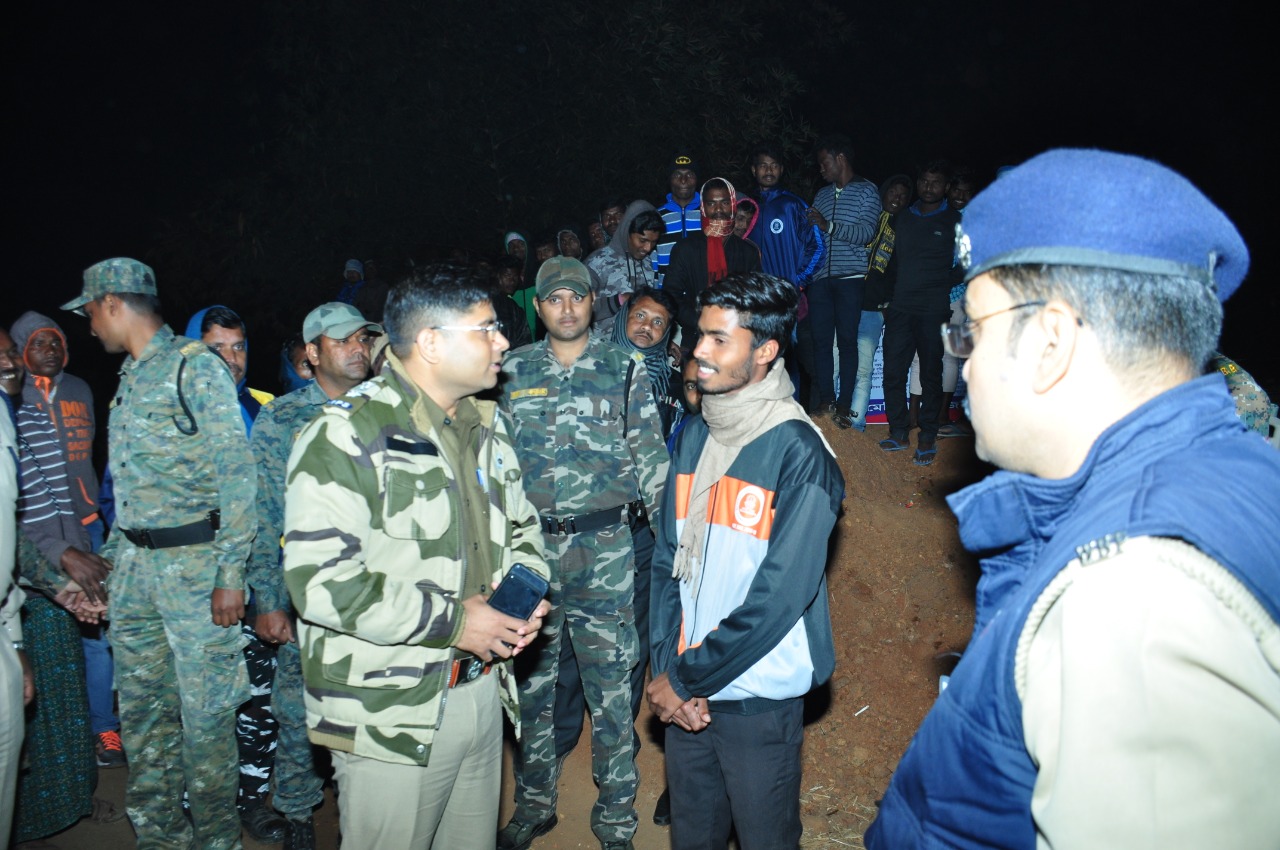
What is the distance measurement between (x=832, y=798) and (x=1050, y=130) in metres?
13.4

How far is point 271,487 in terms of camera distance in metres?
4.08

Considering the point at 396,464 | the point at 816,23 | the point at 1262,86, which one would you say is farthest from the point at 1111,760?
the point at 1262,86

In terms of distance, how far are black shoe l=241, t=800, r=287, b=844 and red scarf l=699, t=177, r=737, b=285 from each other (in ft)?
15.6

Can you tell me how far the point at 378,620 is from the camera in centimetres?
231

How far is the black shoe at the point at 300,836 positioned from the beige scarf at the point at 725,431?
2666 millimetres

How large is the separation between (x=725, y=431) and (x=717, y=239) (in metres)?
3.90

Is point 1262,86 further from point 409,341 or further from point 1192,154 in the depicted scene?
point 409,341

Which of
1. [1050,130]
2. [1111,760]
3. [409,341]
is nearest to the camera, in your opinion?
[1111,760]

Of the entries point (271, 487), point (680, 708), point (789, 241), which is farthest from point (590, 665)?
point (789, 241)

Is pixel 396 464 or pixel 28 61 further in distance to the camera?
pixel 28 61

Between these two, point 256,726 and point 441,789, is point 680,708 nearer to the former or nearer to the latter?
point 441,789

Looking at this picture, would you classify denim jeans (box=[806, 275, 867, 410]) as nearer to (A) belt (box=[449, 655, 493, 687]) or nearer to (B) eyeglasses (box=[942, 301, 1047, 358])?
(A) belt (box=[449, 655, 493, 687])

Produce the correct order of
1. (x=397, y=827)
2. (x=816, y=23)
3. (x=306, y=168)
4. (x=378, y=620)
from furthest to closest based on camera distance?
(x=816, y=23)
(x=306, y=168)
(x=397, y=827)
(x=378, y=620)

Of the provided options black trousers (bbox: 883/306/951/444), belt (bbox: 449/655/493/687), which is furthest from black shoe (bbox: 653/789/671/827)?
black trousers (bbox: 883/306/951/444)
